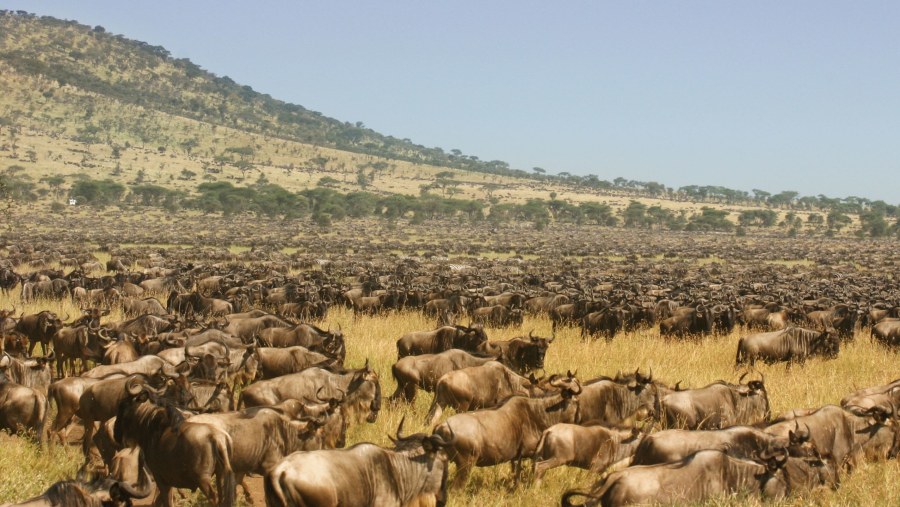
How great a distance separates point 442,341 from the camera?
12.6 meters

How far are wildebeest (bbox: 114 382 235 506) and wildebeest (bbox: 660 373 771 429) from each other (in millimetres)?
5047

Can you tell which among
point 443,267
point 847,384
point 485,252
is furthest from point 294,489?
point 485,252

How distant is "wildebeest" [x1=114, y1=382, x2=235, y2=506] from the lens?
6320 mm

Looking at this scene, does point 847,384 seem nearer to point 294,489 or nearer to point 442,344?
point 442,344

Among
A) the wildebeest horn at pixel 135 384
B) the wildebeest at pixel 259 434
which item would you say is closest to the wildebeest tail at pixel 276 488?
the wildebeest at pixel 259 434

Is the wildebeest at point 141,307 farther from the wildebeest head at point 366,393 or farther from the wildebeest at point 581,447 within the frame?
the wildebeest at point 581,447

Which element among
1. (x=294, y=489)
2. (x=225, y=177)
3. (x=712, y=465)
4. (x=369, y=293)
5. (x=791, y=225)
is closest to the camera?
(x=294, y=489)

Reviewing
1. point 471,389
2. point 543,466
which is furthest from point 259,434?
point 471,389

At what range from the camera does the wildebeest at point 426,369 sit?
10.1 meters

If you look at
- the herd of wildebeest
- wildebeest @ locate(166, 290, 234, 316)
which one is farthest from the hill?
the herd of wildebeest

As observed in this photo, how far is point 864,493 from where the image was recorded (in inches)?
268

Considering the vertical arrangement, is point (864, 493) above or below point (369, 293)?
above

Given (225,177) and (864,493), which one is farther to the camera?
(225,177)

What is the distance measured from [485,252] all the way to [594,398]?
48.8 metres
